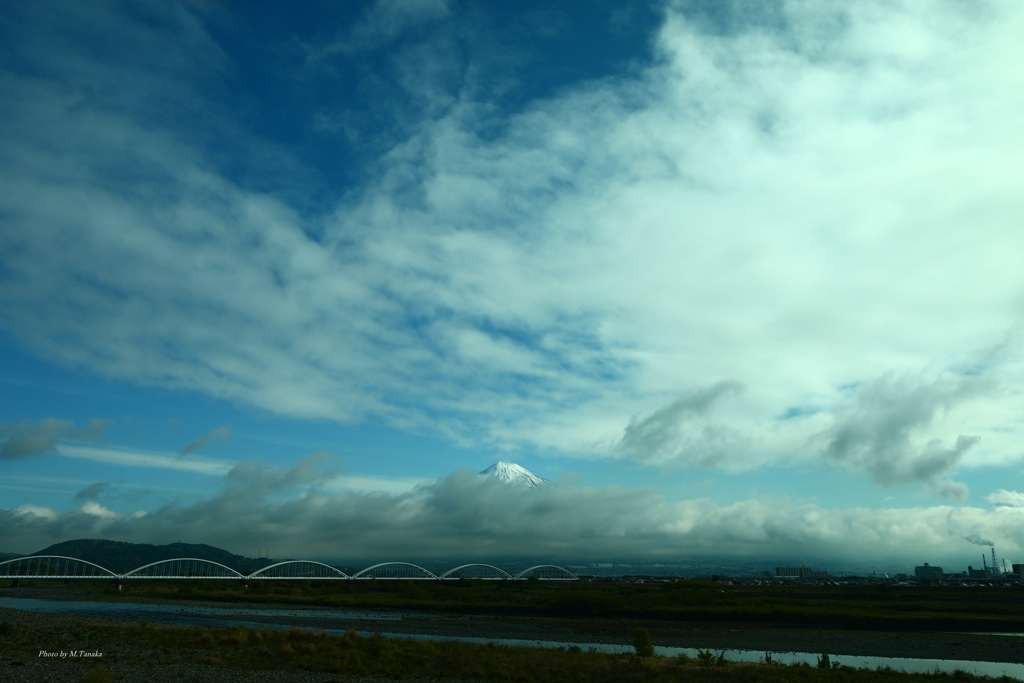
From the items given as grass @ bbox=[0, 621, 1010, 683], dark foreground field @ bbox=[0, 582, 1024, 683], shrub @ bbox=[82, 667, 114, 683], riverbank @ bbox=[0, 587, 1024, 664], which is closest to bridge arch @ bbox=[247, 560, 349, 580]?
dark foreground field @ bbox=[0, 582, 1024, 683]

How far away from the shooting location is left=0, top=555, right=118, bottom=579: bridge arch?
150 metres

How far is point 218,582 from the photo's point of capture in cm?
15238

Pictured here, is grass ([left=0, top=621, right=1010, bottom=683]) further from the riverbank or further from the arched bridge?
the arched bridge

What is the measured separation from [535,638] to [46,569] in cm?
15943

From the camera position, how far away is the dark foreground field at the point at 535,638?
1251 inches

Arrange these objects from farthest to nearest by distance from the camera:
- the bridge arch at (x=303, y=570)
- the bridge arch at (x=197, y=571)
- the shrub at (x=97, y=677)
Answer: the bridge arch at (x=303, y=570)
the bridge arch at (x=197, y=571)
the shrub at (x=97, y=677)

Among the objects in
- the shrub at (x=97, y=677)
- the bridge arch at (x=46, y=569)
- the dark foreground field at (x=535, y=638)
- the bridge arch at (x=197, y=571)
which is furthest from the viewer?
the bridge arch at (x=197, y=571)

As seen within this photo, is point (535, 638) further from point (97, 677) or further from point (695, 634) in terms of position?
point (97, 677)

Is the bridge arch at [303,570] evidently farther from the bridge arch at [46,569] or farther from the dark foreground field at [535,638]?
the dark foreground field at [535,638]

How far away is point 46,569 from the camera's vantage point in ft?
532

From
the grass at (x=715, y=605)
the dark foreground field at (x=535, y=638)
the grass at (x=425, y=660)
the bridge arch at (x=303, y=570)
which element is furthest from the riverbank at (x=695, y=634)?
the bridge arch at (x=303, y=570)

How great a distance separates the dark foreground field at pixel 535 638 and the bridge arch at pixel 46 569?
7561 cm

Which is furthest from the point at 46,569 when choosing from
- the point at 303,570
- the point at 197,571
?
the point at 303,570

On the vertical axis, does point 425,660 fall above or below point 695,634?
above
